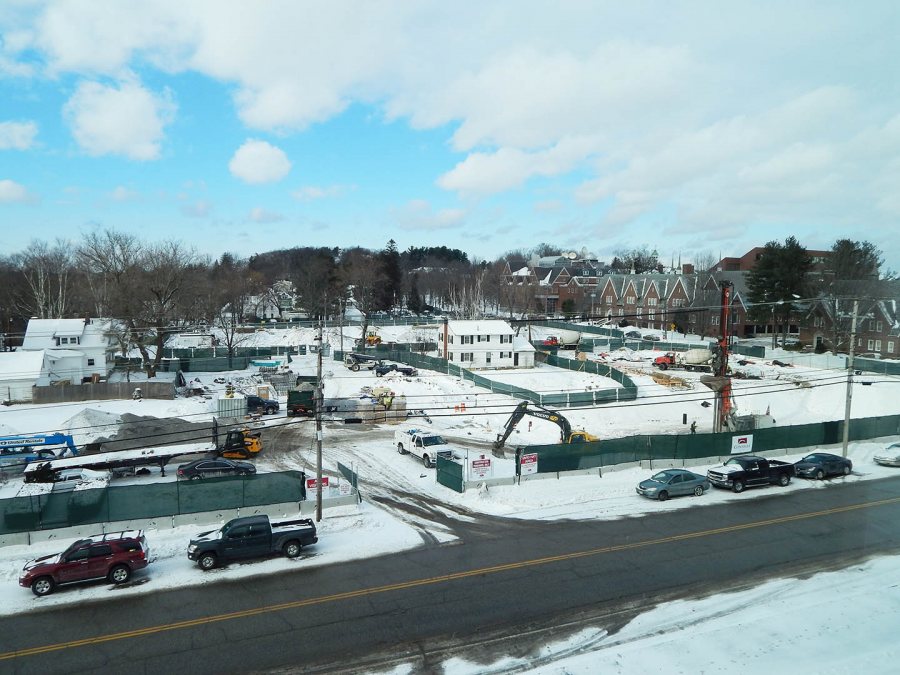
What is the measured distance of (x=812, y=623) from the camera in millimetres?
13828

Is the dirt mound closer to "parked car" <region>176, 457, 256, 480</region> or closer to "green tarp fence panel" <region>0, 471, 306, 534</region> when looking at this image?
"parked car" <region>176, 457, 256, 480</region>

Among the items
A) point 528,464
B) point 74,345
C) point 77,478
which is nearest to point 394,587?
point 528,464

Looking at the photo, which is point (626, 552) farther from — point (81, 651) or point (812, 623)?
point (81, 651)

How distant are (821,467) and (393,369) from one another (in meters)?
36.9

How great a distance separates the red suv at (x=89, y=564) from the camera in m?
15.7

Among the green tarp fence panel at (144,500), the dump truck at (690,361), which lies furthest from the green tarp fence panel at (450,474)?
the dump truck at (690,361)

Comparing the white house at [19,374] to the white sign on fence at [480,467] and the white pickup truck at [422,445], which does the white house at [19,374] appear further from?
the white sign on fence at [480,467]

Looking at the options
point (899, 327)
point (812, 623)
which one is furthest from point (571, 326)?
point (812, 623)

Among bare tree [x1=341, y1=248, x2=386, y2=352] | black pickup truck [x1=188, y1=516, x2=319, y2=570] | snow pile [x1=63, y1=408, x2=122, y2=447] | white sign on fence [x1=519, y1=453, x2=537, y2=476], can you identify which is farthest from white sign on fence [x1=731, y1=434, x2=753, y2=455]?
bare tree [x1=341, y1=248, x2=386, y2=352]

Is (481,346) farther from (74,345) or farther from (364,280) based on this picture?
(364,280)

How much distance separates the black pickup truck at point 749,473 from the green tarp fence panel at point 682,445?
10.4ft

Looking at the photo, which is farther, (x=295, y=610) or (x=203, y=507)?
(x=203, y=507)

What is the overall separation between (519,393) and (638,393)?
994cm

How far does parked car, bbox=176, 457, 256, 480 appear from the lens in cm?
2686
